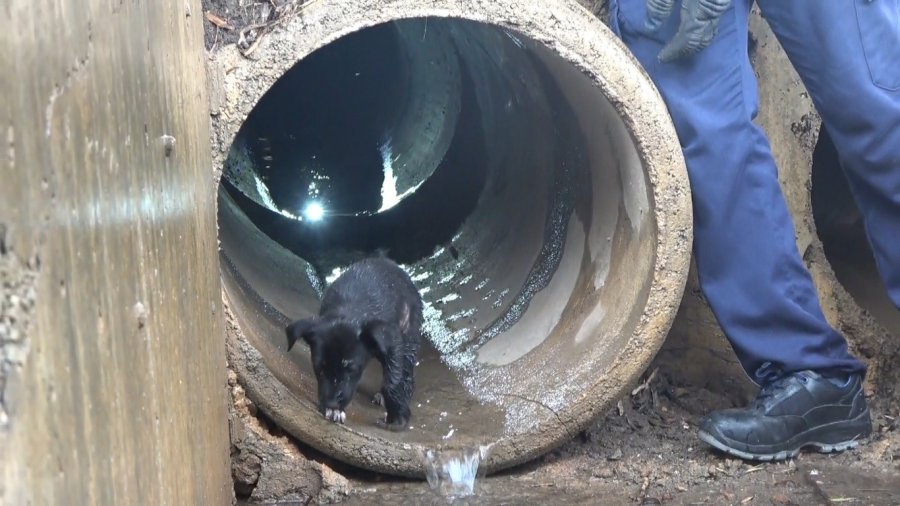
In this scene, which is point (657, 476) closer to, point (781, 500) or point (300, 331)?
point (781, 500)

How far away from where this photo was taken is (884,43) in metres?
3.40

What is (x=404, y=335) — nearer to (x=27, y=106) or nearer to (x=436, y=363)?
Answer: (x=436, y=363)

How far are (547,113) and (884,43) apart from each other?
1829 mm

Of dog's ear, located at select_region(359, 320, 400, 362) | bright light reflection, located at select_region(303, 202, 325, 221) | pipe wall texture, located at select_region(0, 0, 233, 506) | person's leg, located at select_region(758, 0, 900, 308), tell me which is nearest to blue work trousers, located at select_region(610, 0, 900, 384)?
person's leg, located at select_region(758, 0, 900, 308)

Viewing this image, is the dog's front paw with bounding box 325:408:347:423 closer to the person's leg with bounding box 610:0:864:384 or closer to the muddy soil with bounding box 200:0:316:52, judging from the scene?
the muddy soil with bounding box 200:0:316:52

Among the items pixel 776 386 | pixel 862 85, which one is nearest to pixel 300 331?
pixel 776 386

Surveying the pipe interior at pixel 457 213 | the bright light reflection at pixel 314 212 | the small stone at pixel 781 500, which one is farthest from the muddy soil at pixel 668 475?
the bright light reflection at pixel 314 212

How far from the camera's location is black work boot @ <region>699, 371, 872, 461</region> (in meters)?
3.63

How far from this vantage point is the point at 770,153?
365 cm

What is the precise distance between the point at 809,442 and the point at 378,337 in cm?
182

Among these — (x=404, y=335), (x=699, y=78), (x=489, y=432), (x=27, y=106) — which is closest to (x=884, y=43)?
(x=699, y=78)

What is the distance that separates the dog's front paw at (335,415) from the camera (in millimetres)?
3477

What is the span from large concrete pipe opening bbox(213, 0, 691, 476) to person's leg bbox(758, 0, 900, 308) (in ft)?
2.05

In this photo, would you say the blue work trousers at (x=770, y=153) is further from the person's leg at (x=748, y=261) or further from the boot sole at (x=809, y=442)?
the boot sole at (x=809, y=442)
